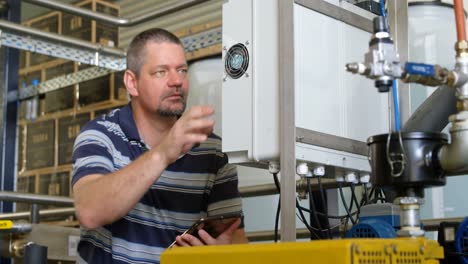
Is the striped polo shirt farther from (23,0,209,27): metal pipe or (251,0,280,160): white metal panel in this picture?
(23,0,209,27): metal pipe

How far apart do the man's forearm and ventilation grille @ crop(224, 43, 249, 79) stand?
0.74ft

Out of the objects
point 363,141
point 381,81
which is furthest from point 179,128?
point 381,81

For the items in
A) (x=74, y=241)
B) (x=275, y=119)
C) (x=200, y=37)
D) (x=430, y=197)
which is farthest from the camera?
(x=200, y=37)

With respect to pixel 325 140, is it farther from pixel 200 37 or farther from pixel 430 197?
pixel 200 37

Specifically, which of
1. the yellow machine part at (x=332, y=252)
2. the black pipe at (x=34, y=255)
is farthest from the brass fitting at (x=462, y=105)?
the black pipe at (x=34, y=255)

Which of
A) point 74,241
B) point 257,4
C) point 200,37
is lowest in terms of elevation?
point 74,241

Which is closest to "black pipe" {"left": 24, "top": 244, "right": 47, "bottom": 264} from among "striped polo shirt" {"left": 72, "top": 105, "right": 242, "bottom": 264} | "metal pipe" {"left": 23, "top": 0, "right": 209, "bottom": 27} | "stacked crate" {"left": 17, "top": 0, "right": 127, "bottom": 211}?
"striped polo shirt" {"left": 72, "top": 105, "right": 242, "bottom": 264}

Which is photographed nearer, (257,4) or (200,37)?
(257,4)

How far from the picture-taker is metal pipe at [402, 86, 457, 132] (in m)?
1.09

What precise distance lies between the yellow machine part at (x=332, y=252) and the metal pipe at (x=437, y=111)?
28cm

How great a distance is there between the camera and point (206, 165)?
169cm

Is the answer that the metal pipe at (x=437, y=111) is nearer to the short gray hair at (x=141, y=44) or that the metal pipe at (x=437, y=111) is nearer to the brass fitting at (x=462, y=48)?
the brass fitting at (x=462, y=48)

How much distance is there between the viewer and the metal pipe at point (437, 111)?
1.09m

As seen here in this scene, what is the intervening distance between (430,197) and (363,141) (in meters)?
0.77
